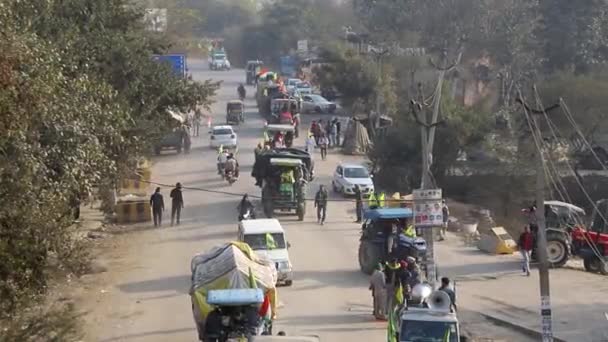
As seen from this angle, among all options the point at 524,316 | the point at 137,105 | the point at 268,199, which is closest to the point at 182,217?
the point at 268,199

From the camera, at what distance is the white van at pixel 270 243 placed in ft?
97.6

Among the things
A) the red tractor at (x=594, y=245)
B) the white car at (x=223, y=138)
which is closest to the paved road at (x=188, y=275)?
the red tractor at (x=594, y=245)

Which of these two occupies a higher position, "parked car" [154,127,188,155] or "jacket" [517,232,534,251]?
"parked car" [154,127,188,155]

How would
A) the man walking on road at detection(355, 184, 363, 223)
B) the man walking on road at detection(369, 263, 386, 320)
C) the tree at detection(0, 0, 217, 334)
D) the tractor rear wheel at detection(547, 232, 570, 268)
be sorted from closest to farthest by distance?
1. the tree at detection(0, 0, 217, 334)
2. the man walking on road at detection(369, 263, 386, 320)
3. the tractor rear wheel at detection(547, 232, 570, 268)
4. the man walking on road at detection(355, 184, 363, 223)

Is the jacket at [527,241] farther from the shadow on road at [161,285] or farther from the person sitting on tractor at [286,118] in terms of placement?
the person sitting on tractor at [286,118]

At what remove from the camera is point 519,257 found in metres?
35.6

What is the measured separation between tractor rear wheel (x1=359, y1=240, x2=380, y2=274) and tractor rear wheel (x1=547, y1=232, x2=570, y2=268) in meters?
5.95

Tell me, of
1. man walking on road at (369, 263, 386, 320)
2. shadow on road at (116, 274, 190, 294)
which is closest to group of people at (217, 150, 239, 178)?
shadow on road at (116, 274, 190, 294)

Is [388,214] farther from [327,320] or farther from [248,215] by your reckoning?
[248,215]

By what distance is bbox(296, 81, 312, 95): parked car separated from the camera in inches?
3358

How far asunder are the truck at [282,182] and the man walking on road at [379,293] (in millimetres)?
15081

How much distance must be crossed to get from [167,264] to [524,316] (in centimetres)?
1124

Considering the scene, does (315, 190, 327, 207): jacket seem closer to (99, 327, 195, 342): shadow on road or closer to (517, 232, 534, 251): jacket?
(517, 232, 534, 251): jacket

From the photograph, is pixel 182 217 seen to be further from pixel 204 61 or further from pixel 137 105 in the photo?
pixel 204 61
